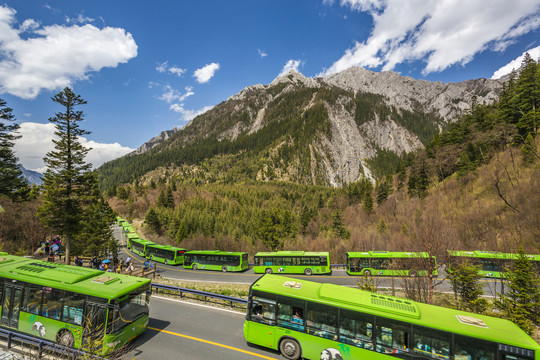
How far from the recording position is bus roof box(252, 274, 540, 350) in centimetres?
770

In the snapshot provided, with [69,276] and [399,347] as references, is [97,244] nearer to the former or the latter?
[69,276]

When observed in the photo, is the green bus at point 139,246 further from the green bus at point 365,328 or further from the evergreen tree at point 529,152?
the evergreen tree at point 529,152

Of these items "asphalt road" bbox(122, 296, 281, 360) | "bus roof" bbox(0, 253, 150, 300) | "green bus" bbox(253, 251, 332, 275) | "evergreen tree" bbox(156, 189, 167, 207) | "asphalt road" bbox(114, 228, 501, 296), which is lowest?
"asphalt road" bbox(114, 228, 501, 296)

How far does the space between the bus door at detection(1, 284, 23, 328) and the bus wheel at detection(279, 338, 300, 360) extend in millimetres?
11154

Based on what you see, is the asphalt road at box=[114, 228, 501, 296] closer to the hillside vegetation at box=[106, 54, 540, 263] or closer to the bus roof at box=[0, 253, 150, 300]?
the hillside vegetation at box=[106, 54, 540, 263]

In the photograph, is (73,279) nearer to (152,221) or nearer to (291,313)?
(291,313)

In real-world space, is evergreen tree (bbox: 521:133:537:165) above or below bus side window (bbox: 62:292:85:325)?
above

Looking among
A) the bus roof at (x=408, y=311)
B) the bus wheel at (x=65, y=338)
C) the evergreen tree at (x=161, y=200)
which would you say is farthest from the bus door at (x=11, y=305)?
the evergreen tree at (x=161, y=200)

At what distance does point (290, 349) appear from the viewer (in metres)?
9.73

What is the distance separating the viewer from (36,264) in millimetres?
11797

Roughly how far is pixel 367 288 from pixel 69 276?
54.6ft

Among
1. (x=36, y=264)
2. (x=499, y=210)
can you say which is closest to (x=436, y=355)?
(x=36, y=264)

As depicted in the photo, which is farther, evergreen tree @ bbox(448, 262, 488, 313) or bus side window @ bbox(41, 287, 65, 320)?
evergreen tree @ bbox(448, 262, 488, 313)

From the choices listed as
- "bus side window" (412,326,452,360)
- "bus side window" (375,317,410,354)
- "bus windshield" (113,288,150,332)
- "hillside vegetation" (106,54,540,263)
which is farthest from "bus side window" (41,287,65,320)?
"hillside vegetation" (106,54,540,263)
